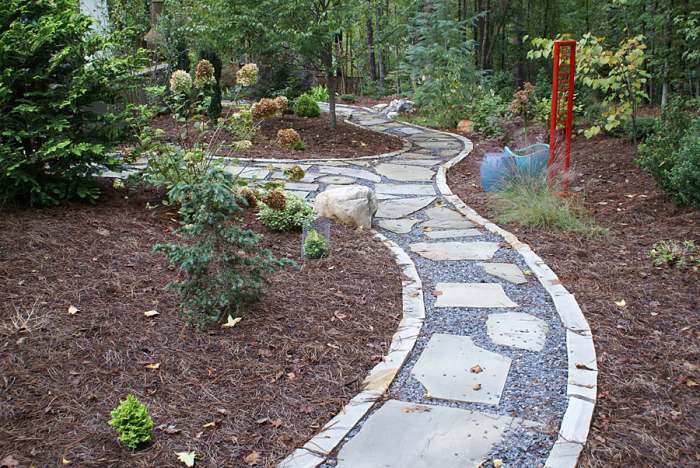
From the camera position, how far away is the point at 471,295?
4.22 metres

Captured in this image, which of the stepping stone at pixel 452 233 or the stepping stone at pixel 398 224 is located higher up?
the stepping stone at pixel 398 224

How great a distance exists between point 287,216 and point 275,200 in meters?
0.20

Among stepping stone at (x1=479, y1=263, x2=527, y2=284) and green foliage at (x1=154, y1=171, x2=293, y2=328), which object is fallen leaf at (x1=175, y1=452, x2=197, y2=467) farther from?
stepping stone at (x1=479, y1=263, x2=527, y2=284)

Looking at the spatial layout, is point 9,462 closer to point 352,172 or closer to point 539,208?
point 539,208

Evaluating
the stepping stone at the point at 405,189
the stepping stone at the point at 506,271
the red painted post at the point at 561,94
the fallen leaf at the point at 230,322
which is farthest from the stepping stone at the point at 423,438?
the stepping stone at the point at 405,189

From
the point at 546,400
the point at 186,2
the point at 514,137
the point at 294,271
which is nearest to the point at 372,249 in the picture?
the point at 294,271

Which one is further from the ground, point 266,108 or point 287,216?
point 266,108

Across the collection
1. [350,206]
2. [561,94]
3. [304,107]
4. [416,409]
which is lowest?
[416,409]

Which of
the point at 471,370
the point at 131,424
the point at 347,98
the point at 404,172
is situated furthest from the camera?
the point at 347,98

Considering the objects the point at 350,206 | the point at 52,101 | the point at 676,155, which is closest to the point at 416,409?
the point at 350,206

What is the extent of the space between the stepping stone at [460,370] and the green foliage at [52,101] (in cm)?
313

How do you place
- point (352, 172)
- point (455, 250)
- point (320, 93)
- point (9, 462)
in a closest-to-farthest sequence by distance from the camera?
point (9, 462)
point (455, 250)
point (352, 172)
point (320, 93)

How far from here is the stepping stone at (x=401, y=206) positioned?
622 centimetres

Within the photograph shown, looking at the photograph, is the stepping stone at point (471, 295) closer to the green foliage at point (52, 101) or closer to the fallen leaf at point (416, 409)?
the fallen leaf at point (416, 409)
